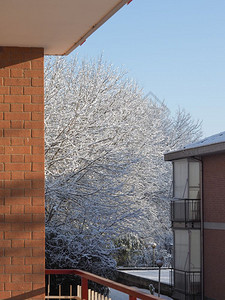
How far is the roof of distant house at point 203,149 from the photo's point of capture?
2462 centimetres

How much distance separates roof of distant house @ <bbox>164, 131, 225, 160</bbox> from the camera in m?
24.6

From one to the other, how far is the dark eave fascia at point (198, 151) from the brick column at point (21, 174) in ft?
60.8

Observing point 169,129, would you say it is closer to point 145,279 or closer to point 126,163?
point 145,279

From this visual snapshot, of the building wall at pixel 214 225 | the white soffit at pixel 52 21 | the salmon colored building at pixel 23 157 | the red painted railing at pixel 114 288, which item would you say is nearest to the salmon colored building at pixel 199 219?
the building wall at pixel 214 225

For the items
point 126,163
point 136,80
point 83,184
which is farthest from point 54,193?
point 136,80

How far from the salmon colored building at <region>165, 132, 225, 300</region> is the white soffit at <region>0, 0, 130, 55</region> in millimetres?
18765

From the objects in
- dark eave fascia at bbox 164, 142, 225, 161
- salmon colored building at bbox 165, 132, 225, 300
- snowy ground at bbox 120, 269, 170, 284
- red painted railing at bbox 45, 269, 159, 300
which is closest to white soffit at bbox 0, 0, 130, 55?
red painted railing at bbox 45, 269, 159, 300

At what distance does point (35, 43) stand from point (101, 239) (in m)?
17.2

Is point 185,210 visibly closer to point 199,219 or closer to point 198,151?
point 199,219

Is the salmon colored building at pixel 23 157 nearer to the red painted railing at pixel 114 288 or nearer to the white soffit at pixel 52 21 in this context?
the white soffit at pixel 52 21

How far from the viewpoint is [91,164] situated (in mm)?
23391

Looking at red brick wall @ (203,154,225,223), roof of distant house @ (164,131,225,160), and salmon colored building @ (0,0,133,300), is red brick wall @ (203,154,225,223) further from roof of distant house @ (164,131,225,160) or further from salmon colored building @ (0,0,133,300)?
salmon colored building @ (0,0,133,300)

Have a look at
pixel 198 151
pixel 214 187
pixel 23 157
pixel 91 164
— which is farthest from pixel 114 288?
pixel 214 187

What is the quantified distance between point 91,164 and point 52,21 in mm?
17940
